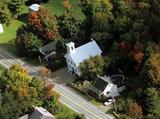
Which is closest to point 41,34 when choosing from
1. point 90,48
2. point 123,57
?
point 90,48

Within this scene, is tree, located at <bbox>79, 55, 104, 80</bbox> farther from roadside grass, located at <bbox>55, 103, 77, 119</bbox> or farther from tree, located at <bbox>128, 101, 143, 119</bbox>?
tree, located at <bbox>128, 101, 143, 119</bbox>

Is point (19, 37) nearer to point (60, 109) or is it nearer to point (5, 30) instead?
point (5, 30)

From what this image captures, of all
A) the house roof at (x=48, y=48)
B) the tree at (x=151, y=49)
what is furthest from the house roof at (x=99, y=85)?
the house roof at (x=48, y=48)

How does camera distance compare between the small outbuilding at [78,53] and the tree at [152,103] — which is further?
the small outbuilding at [78,53]

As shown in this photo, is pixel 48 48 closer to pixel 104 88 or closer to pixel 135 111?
pixel 104 88

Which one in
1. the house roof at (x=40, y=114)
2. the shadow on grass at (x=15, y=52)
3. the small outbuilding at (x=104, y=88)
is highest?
the small outbuilding at (x=104, y=88)

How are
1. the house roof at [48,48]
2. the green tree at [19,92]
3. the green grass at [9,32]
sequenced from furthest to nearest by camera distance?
1. the green grass at [9,32]
2. the house roof at [48,48]
3. the green tree at [19,92]

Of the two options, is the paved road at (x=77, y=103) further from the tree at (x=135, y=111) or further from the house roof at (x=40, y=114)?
the house roof at (x=40, y=114)

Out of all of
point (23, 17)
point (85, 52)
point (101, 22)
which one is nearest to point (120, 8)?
point (101, 22)
